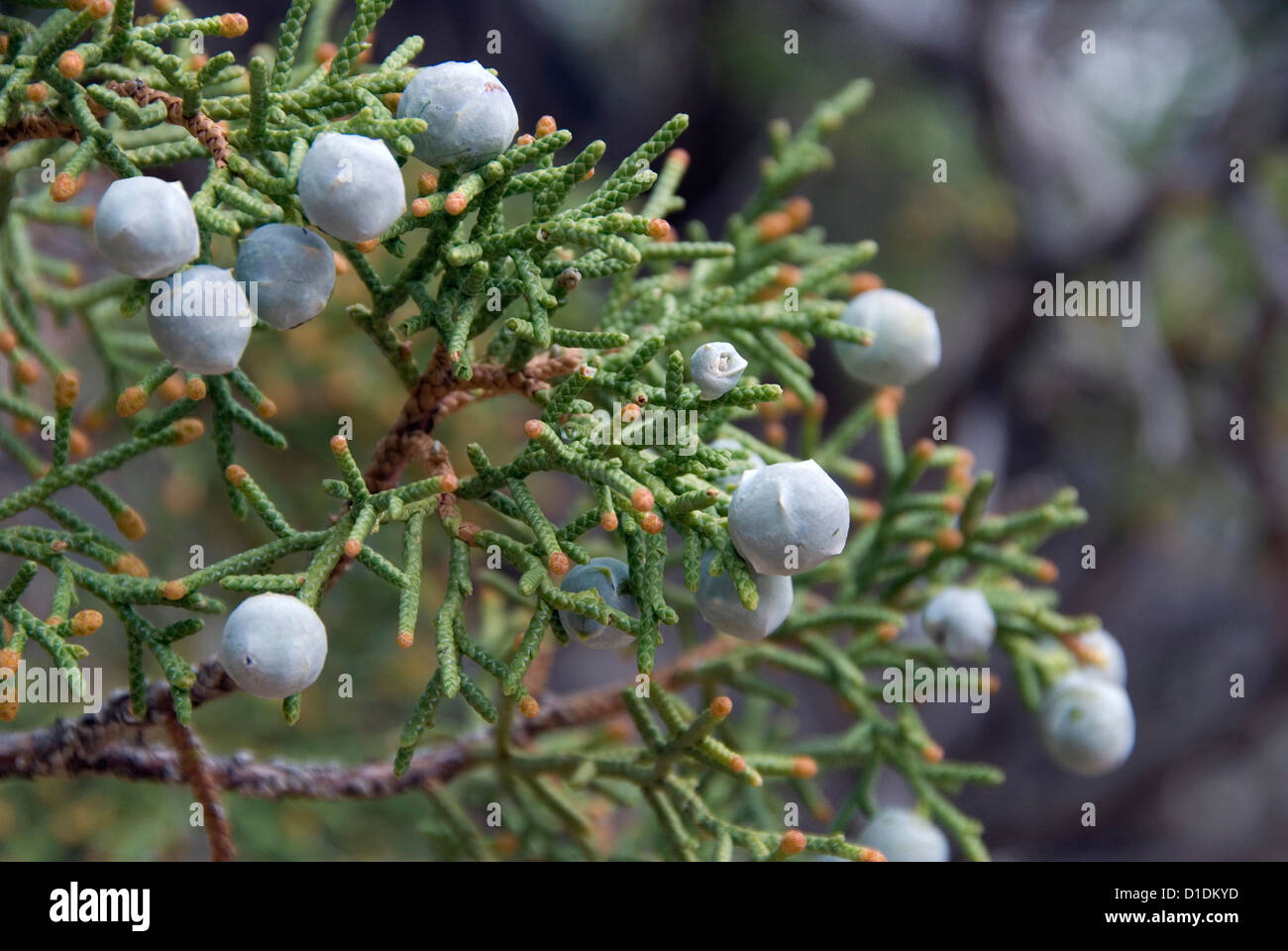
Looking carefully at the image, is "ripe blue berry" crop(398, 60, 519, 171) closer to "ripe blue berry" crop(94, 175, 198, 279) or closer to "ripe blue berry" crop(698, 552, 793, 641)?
"ripe blue berry" crop(94, 175, 198, 279)

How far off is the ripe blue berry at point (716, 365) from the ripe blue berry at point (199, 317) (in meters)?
0.43

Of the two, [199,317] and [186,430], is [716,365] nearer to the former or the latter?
[199,317]

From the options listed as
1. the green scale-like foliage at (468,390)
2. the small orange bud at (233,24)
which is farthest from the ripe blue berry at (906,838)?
the small orange bud at (233,24)

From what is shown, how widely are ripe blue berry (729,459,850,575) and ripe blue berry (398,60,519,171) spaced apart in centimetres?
43

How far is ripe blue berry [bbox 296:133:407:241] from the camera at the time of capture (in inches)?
37.3

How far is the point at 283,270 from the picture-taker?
101 cm

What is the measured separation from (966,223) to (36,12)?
11.2ft

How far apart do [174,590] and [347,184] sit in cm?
44

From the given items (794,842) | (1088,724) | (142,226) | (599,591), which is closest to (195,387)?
(142,226)

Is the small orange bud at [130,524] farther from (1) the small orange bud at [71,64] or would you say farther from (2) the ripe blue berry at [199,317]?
(1) the small orange bud at [71,64]

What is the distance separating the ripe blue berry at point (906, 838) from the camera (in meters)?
1.50

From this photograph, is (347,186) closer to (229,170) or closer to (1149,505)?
(229,170)

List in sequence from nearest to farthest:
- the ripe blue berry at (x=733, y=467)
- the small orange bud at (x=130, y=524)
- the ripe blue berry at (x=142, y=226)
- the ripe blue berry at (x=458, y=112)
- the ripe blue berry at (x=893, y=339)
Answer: the ripe blue berry at (x=142, y=226)
the ripe blue berry at (x=458, y=112)
the ripe blue berry at (x=733, y=467)
the small orange bud at (x=130, y=524)
the ripe blue berry at (x=893, y=339)

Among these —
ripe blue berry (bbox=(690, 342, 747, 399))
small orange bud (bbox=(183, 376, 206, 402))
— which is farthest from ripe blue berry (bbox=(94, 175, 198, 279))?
ripe blue berry (bbox=(690, 342, 747, 399))
